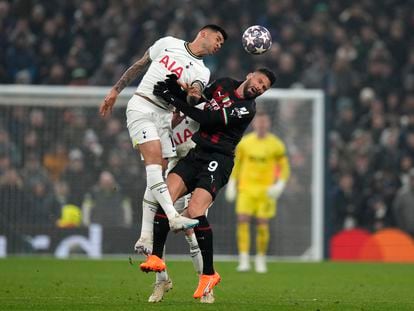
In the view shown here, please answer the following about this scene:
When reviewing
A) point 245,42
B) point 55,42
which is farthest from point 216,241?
point 245,42

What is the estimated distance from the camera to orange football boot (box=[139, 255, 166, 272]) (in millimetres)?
9500

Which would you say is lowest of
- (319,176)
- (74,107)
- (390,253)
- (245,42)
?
(390,253)

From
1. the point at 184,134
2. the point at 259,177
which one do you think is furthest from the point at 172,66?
the point at 259,177

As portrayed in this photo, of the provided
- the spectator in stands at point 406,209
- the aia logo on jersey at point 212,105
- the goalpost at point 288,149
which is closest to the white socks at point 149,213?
the aia logo on jersey at point 212,105

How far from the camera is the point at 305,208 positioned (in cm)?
1994

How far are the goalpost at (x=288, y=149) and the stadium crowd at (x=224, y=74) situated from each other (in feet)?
0.28

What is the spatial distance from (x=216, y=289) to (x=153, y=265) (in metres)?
2.36

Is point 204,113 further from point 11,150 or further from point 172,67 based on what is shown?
point 11,150

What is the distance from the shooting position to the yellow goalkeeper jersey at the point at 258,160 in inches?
671

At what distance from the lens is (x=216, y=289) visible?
11.8 meters

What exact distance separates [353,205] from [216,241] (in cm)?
317

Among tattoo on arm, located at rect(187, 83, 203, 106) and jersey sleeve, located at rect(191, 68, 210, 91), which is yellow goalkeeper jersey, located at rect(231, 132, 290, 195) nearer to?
jersey sleeve, located at rect(191, 68, 210, 91)

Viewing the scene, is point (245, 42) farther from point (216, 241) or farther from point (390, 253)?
point (390, 253)

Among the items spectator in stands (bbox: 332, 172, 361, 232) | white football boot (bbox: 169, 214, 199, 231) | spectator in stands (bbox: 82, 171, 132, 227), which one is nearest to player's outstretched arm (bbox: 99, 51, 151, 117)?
white football boot (bbox: 169, 214, 199, 231)
